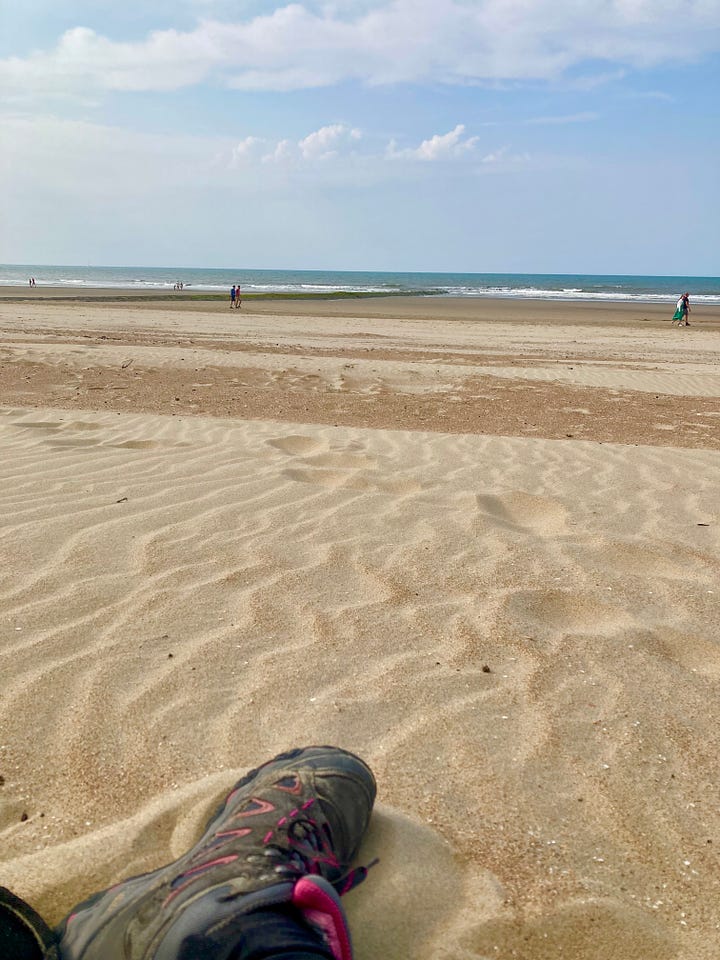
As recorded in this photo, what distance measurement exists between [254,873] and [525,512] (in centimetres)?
314

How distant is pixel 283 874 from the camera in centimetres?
149

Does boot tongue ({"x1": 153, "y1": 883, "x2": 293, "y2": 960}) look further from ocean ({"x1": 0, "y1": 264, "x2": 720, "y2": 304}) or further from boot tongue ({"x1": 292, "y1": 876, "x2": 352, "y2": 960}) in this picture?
ocean ({"x1": 0, "y1": 264, "x2": 720, "y2": 304})

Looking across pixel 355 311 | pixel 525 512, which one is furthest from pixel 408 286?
pixel 525 512

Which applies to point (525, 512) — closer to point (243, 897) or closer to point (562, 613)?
point (562, 613)

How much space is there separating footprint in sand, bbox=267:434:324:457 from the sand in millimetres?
30

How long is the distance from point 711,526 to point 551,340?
14.3 meters

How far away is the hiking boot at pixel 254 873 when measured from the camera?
138 centimetres

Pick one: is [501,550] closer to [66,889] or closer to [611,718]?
[611,718]

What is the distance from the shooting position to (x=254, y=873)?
1480 mm

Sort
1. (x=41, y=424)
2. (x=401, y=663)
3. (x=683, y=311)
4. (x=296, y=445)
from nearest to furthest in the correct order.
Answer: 1. (x=401, y=663)
2. (x=296, y=445)
3. (x=41, y=424)
4. (x=683, y=311)

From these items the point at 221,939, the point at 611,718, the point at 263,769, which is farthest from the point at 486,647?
the point at 221,939

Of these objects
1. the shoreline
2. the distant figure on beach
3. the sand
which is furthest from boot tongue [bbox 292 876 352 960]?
the distant figure on beach

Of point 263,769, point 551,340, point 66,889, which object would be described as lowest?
point 66,889

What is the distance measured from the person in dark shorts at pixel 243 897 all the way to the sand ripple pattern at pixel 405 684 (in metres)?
0.13
